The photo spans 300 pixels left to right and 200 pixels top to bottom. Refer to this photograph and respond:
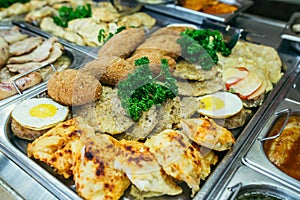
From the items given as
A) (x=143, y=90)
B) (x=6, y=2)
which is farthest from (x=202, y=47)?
(x=6, y=2)

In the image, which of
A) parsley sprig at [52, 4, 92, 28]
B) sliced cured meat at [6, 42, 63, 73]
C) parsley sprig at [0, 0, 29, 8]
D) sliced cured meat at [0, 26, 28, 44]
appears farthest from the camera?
parsley sprig at [0, 0, 29, 8]

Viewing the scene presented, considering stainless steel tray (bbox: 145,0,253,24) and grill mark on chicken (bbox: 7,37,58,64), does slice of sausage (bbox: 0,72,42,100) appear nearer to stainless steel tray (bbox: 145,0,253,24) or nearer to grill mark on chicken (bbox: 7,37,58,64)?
grill mark on chicken (bbox: 7,37,58,64)

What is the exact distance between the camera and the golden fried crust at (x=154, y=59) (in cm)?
254

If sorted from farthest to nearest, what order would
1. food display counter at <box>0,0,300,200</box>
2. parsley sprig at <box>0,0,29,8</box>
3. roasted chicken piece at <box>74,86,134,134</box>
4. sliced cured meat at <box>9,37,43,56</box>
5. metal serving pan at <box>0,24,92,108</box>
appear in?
parsley sprig at <box>0,0,29,8</box> → sliced cured meat at <box>9,37,43,56</box> → metal serving pan at <box>0,24,92,108</box> → roasted chicken piece at <box>74,86,134,134</box> → food display counter at <box>0,0,300,200</box>

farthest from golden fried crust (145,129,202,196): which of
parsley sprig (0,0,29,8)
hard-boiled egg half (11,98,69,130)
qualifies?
parsley sprig (0,0,29,8)

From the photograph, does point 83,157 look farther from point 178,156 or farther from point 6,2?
point 6,2

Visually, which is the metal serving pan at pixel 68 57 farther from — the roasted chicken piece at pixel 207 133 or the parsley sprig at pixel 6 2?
the roasted chicken piece at pixel 207 133

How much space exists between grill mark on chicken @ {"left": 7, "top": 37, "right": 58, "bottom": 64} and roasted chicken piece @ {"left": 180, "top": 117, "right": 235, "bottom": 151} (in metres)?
1.93

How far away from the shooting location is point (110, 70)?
2.55 m

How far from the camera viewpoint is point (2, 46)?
3275 millimetres

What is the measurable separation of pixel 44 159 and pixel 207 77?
161 cm

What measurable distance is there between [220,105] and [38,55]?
83.1 inches

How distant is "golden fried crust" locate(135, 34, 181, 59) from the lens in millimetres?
2908

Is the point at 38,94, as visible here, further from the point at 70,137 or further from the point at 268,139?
the point at 268,139
